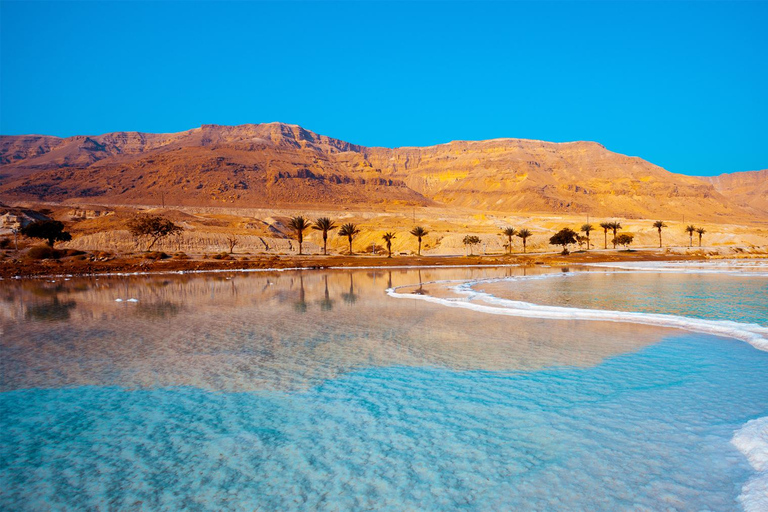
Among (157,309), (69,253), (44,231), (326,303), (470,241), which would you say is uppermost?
(44,231)

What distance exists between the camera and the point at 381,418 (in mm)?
8125

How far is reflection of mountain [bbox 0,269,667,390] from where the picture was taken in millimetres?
10992

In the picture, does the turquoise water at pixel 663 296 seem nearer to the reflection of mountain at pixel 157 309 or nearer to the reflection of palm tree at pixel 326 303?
the reflection of palm tree at pixel 326 303

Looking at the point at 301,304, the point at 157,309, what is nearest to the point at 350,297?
the point at 301,304

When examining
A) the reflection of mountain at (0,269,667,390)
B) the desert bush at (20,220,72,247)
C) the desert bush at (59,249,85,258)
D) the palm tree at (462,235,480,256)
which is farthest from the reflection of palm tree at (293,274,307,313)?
the palm tree at (462,235,480,256)

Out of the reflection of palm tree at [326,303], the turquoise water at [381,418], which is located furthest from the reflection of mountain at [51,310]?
the reflection of palm tree at [326,303]

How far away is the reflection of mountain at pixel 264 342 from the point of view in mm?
10992

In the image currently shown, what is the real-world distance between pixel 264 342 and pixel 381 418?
7.07 m

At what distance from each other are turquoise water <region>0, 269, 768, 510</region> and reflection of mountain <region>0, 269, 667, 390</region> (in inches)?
4.2

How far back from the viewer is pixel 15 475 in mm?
6316

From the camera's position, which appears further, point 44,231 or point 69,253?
point 44,231

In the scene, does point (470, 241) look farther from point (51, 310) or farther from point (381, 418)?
point (381, 418)

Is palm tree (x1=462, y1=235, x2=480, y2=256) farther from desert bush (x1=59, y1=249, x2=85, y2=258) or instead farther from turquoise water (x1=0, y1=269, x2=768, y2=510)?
turquoise water (x1=0, y1=269, x2=768, y2=510)

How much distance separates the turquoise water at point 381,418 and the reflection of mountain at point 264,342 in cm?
11
